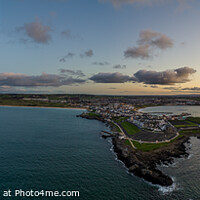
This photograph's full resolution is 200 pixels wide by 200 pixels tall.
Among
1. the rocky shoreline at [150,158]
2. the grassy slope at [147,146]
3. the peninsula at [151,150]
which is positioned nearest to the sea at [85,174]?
the rocky shoreline at [150,158]

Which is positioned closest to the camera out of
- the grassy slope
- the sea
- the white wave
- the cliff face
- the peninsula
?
the sea

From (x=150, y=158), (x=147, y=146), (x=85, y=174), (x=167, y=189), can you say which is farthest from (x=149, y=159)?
(x=85, y=174)

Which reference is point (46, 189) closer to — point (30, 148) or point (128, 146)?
point (30, 148)

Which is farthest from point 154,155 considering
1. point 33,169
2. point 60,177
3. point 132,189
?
point 33,169

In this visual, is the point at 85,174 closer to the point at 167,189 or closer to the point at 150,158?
the point at 167,189

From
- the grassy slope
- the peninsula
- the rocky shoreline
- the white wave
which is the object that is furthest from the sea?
the grassy slope

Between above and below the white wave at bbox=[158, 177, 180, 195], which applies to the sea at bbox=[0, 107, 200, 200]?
above

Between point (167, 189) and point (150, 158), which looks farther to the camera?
point (150, 158)

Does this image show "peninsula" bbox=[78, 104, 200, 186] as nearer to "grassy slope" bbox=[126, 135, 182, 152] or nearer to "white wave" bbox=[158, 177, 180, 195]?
"grassy slope" bbox=[126, 135, 182, 152]
